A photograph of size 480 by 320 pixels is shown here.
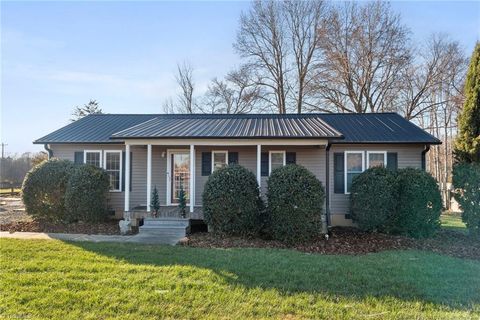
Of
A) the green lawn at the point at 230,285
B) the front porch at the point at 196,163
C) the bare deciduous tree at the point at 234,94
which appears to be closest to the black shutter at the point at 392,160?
the front porch at the point at 196,163

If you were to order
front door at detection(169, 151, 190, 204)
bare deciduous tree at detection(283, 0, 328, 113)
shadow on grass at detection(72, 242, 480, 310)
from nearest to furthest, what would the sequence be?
shadow on grass at detection(72, 242, 480, 310) → front door at detection(169, 151, 190, 204) → bare deciduous tree at detection(283, 0, 328, 113)

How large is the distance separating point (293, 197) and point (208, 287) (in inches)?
162

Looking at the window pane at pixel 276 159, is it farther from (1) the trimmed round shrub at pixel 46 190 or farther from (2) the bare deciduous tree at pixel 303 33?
(2) the bare deciduous tree at pixel 303 33

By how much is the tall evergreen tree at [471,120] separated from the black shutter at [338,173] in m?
3.44

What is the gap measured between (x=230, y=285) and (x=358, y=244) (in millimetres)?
4706

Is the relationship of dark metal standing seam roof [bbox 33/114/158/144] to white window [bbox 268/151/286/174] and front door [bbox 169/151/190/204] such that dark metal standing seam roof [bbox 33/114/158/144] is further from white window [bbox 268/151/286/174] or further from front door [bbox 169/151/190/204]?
white window [bbox 268/151/286/174]

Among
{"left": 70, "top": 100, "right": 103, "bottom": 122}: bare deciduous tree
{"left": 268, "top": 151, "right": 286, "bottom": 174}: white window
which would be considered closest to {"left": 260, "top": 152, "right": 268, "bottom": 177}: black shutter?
{"left": 268, "top": 151, "right": 286, "bottom": 174}: white window

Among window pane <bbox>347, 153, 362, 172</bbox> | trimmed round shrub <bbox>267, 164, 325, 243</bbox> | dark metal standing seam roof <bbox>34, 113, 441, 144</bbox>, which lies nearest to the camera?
trimmed round shrub <bbox>267, 164, 325, 243</bbox>

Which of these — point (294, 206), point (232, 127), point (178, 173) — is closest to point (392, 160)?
point (294, 206)

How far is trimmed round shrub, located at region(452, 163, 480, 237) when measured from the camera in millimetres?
9062

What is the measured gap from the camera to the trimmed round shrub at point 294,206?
817 cm

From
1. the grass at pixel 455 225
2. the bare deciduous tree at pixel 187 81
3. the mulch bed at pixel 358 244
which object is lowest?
the grass at pixel 455 225

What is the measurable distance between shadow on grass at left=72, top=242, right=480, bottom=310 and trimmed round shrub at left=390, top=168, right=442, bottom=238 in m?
2.12

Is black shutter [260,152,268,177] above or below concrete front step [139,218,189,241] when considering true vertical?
above
